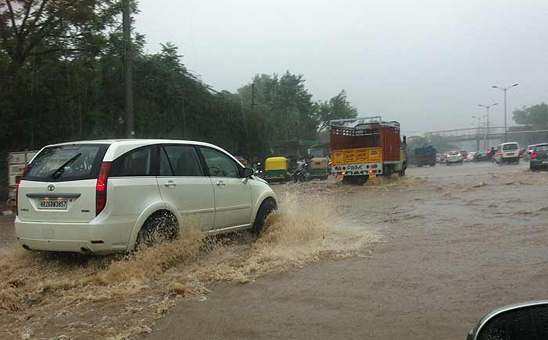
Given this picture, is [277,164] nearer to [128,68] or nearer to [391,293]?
[128,68]

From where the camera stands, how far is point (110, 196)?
17.8 ft

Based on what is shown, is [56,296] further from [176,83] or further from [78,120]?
[176,83]

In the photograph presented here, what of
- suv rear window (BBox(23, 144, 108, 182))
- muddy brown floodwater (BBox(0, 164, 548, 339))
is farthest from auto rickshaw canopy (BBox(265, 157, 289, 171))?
suv rear window (BBox(23, 144, 108, 182))

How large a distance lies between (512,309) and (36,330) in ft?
12.4

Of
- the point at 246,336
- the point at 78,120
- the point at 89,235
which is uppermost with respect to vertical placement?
the point at 78,120

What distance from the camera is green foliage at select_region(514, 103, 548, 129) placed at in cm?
10253

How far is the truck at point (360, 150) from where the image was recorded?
20.5 metres

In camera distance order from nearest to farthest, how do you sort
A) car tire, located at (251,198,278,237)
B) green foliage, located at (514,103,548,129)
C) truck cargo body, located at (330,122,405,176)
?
car tire, located at (251,198,278,237) → truck cargo body, located at (330,122,405,176) → green foliage, located at (514,103,548,129)

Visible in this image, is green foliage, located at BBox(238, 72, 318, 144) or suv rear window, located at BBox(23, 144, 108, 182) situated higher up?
green foliage, located at BBox(238, 72, 318, 144)

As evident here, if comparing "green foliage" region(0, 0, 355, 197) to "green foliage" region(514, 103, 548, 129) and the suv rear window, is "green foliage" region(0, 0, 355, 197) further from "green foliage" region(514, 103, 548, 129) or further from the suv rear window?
"green foliage" region(514, 103, 548, 129)

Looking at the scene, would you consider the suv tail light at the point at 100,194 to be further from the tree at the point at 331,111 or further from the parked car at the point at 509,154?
the tree at the point at 331,111

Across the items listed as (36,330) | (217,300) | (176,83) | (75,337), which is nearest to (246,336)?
(217,300)

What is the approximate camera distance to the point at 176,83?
2472 centimetres

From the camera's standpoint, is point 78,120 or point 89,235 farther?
point 78,120
